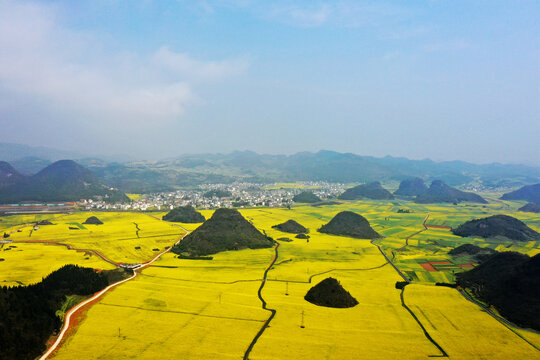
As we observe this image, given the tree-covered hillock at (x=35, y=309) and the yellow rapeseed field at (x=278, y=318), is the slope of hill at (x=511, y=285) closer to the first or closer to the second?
the yellow rapeseed field at (x=278, y=318)

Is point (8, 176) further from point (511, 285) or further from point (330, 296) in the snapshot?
point (511, 285)

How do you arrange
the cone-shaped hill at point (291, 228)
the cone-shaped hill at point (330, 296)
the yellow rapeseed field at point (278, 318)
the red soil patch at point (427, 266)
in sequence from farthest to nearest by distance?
1. the cone-shaped hill at point (291, 228)
2. the red soil patch at point (427, 266)
3. the cone-shaped hill at point (330, 296)
4. the yellow rapeseed field at point (278, 318)

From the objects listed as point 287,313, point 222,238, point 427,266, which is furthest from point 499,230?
point 287,313

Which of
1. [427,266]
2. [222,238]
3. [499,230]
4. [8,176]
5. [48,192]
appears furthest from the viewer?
[8,176]

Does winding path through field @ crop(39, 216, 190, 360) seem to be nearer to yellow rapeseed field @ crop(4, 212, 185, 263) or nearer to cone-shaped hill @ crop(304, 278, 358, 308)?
yellow rapeseed field @ crop(4, 212, 185, 263)

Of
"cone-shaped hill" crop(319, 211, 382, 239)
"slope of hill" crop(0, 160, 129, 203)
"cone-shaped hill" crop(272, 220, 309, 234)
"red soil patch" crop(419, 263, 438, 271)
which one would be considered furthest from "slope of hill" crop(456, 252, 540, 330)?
"slope of hill" crop(0, 160, 129, 203)

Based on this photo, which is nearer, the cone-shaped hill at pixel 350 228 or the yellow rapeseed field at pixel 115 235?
the yellow rapeseed field at pixel 115 235

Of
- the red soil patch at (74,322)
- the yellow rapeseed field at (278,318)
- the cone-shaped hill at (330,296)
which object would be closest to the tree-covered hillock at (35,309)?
the red soil patch at (74,322)
